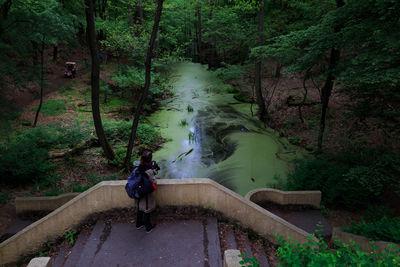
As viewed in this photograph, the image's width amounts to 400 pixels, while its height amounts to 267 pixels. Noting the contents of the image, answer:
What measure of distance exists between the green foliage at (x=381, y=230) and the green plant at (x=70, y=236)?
18.2ft

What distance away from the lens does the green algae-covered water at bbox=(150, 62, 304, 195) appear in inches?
386

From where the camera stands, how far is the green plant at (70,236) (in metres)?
4.30

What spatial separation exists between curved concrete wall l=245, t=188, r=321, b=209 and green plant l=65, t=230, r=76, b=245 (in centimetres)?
438

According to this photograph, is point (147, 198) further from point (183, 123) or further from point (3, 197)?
point (183, 123)

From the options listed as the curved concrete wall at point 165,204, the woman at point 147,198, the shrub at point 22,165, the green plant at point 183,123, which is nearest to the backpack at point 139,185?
the woman at point 147,198

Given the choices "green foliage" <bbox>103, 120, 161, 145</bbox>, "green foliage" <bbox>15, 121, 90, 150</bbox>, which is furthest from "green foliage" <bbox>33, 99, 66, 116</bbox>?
"green foliage" <bbox>15, 121, 90, 150</bbox>

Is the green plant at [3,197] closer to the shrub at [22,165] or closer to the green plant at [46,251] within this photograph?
the shrub at [22,165]

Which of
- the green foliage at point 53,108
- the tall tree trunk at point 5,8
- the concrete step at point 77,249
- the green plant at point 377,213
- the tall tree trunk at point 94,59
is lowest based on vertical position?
the green plant at point 377,213

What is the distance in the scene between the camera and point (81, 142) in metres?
10.2

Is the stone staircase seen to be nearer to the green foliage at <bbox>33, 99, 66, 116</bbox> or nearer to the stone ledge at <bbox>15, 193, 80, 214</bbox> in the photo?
the stone ledge at <bbox>15, 193, 80, 214</bbox>

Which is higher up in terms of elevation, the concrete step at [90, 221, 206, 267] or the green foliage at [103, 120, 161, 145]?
the green foliage at [103, 120, 161, 145]

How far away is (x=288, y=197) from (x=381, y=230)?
227 centimetres

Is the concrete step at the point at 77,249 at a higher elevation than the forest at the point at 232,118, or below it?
below

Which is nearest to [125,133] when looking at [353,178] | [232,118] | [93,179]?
[93,179]
